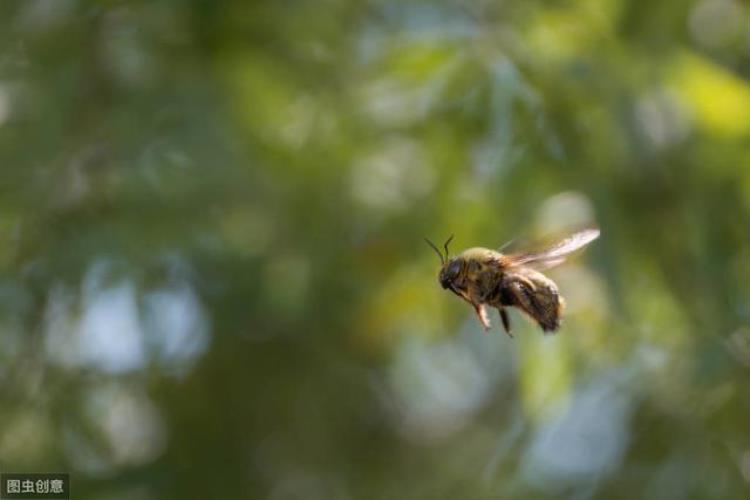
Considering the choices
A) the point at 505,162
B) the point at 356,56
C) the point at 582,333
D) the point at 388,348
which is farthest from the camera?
the point at 388,348

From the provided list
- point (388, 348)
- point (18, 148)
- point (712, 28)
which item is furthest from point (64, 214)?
point (712, 28)

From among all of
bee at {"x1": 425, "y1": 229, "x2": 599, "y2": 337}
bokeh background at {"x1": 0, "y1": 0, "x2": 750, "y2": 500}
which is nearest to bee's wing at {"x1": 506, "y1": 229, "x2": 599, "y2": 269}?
bee at {"x1": 425, "y1": 229, "x2": 599, "y2": 337}

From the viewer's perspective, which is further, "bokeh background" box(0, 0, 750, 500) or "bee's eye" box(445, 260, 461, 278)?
"bokeh background" box(0, 0, 750, 500)

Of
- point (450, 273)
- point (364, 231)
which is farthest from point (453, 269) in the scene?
point (364, 231)

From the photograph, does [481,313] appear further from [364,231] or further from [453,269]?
[364,231]

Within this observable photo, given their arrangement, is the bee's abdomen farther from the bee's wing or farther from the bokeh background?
the bokeh background

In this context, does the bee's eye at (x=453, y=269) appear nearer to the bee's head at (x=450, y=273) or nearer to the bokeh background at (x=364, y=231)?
the bee's head at (x=450, y=273)

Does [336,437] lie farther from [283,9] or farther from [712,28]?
[712,28]
